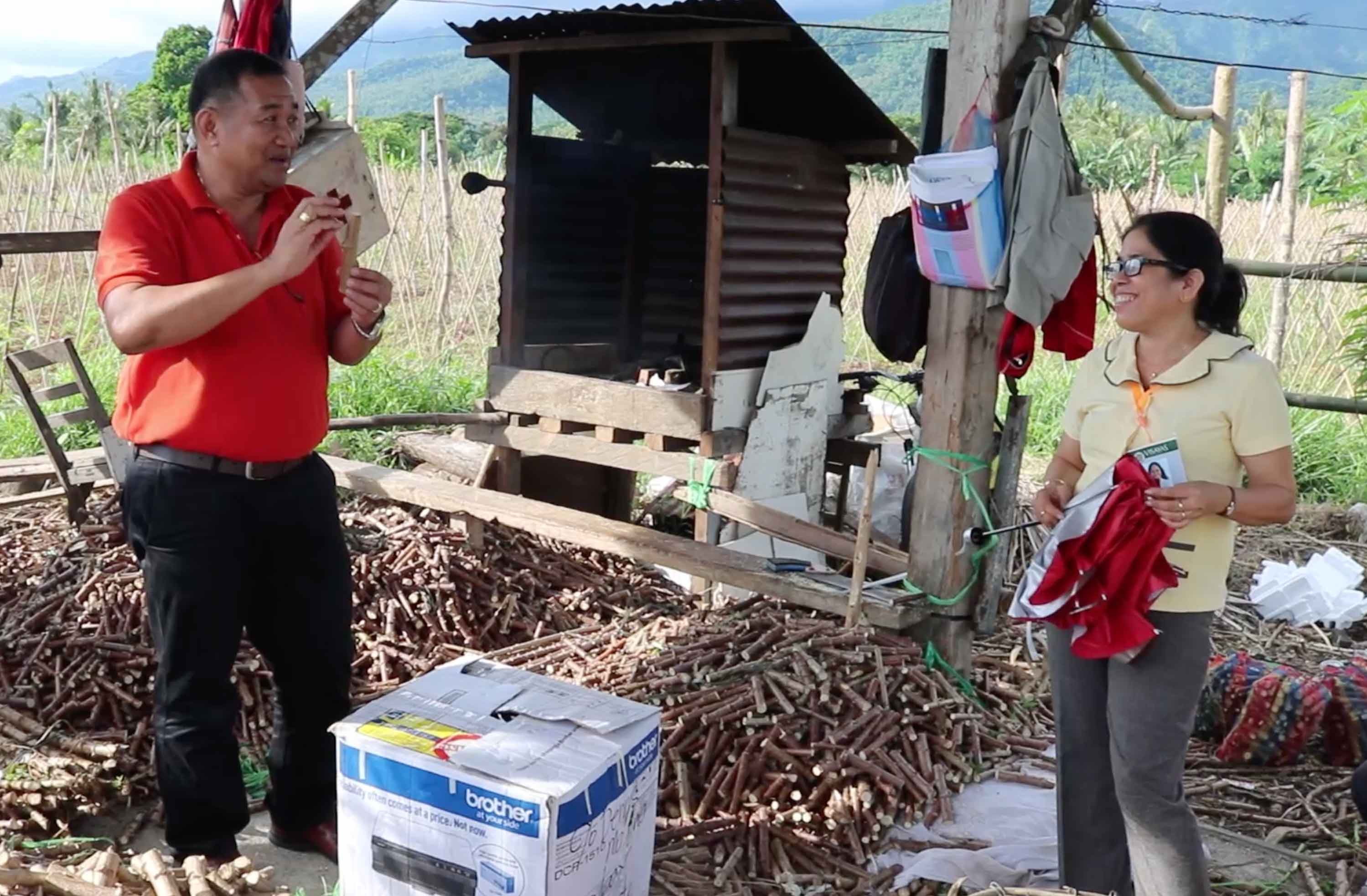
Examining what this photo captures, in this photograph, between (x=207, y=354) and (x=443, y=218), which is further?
(x=443, y=218)

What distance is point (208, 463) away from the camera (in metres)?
3.20

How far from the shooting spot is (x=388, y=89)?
13025 cm

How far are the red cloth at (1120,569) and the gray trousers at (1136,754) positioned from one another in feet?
0.31

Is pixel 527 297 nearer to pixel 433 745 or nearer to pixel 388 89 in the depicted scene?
pixel 433 745

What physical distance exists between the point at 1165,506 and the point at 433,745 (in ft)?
5.75

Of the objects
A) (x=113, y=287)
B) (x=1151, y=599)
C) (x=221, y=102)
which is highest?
(x=221, y=102)

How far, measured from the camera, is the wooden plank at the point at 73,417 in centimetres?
632

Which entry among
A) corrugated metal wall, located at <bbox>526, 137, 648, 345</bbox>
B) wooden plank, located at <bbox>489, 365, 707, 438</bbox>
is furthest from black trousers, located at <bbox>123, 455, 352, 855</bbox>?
corrugated metal wall, located at <bbox>526, 137, 648, 345</bbox>

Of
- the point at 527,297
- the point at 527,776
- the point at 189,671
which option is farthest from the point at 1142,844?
the point at 527,297

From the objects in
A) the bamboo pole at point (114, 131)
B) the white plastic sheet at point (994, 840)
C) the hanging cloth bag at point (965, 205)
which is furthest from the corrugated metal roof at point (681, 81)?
the bamboo pole at point (114, 131)

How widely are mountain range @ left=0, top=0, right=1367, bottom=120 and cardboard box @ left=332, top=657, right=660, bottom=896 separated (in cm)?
345

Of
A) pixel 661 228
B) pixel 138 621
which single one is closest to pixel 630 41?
pixel 661 228

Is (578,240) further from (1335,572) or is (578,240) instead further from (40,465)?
(1335,572)

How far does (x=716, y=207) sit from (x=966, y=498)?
2098 millimetres
